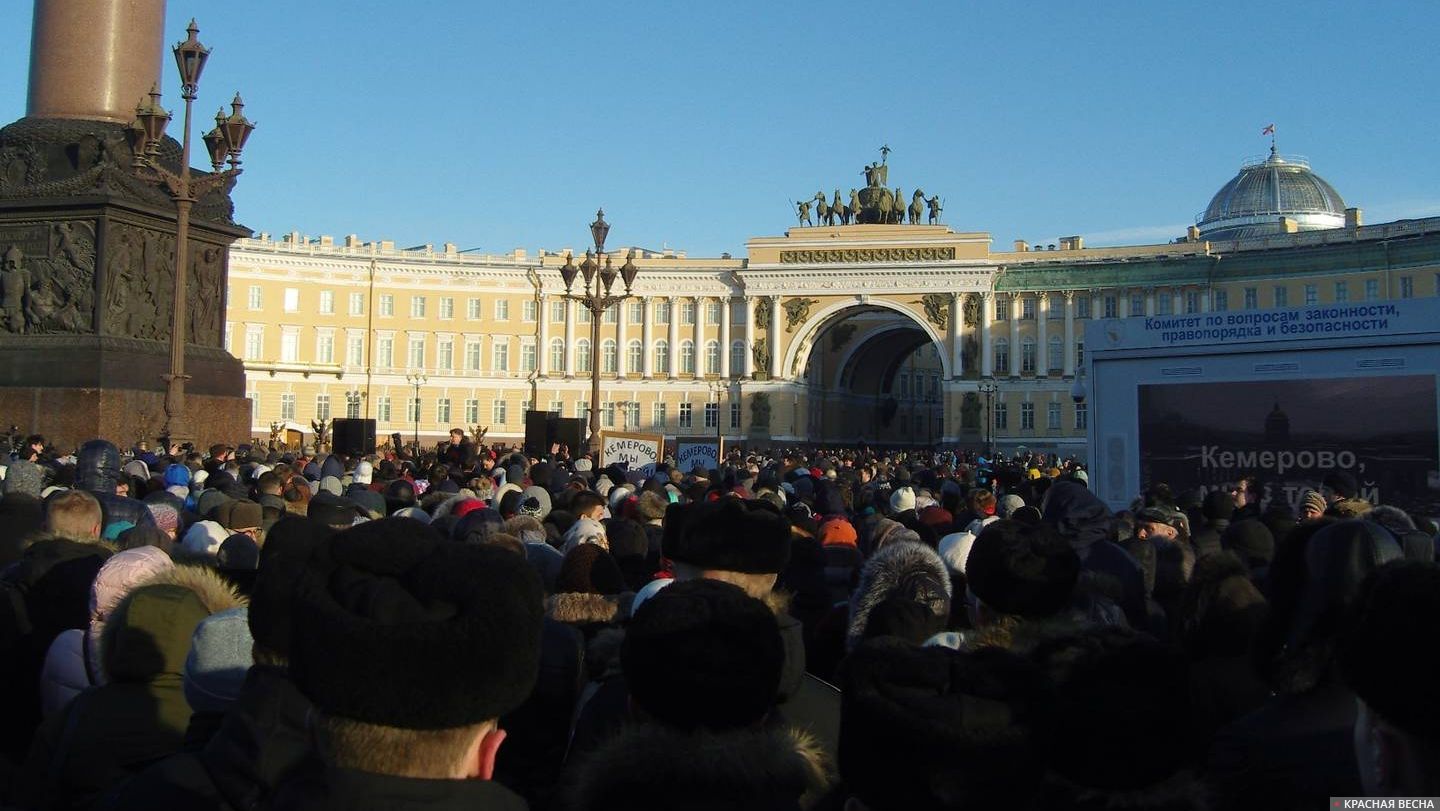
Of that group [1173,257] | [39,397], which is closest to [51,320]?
[39,397]

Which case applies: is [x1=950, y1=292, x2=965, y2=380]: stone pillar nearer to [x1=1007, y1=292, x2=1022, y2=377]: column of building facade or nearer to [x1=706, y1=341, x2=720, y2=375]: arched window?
[x1=1007, y1=292, x2=1022, y2=377]: column of building facade

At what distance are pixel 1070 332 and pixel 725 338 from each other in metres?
20.1

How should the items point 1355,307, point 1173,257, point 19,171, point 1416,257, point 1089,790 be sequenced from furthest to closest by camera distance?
point 1173,257, point 1416,257, point 19,171, point 1355,307, point 1089,790

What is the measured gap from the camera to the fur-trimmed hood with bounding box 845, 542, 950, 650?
5098 millimetres

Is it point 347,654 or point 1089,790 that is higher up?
point 347,654

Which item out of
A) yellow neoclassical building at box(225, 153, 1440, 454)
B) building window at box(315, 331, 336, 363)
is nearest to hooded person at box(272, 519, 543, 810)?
yellow neoclassical building at box(225, 153, 1440, 454)

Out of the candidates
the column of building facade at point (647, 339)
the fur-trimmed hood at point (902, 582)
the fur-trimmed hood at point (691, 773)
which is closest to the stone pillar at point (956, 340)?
the column of building facade at point (647, 339)

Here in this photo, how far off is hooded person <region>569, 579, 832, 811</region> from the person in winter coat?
5.67ft

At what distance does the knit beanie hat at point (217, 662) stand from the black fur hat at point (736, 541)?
59.7 inches

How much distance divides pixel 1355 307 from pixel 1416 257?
165ft

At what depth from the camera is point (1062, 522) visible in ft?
23.5

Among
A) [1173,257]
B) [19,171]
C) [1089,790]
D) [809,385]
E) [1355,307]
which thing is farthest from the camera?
[809,385]

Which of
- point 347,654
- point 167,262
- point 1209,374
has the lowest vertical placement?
point 347,654

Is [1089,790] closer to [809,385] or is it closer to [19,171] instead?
[19,171]
